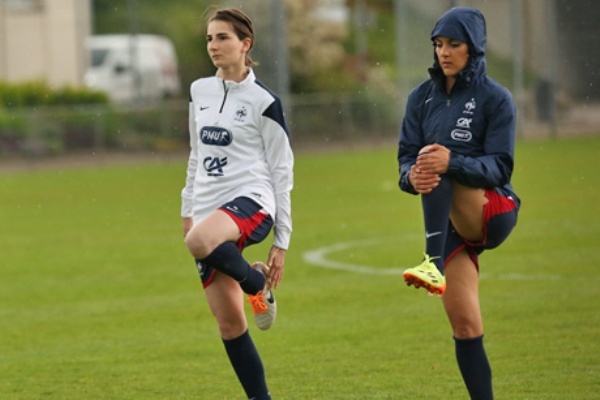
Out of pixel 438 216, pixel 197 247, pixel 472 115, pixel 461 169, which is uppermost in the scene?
pixel 472 115

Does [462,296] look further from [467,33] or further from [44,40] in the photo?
[44,40]

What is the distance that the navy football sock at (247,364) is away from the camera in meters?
6.50

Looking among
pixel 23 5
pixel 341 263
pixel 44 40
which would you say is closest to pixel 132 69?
pixel 44 40

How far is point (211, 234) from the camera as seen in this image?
6.22 meters

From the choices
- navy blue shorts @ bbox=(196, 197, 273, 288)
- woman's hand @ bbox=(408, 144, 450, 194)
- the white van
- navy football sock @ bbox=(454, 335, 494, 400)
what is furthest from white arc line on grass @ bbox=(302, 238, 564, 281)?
the white van

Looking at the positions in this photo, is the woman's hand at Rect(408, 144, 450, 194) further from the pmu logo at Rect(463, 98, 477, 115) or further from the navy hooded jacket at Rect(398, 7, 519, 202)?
the pmu logo at Rect(463, 98, 477, 115)

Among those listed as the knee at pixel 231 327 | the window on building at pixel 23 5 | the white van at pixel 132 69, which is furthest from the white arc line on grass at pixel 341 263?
the window on building at pixel 23 5

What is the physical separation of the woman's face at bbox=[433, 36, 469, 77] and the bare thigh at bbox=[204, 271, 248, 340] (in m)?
1.53

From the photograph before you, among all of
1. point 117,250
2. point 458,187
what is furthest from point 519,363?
point 117,250

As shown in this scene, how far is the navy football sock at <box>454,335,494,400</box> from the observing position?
620cm

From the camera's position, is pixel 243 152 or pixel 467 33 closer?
pixel 467 33

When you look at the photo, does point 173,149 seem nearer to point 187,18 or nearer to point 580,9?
point 580,9

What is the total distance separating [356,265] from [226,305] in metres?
6.92

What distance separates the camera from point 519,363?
820cm
